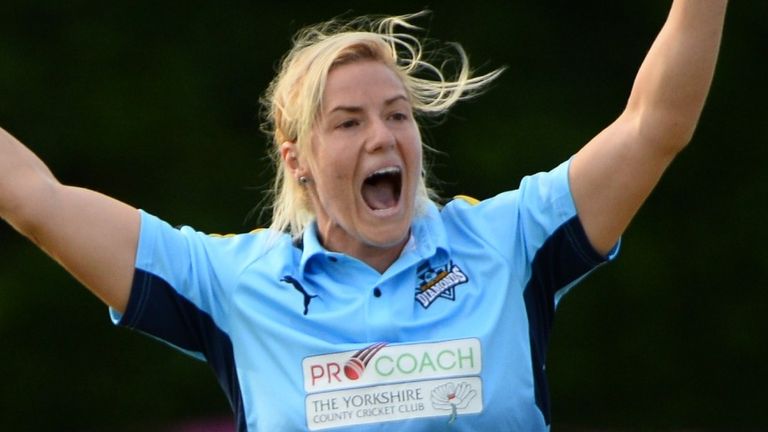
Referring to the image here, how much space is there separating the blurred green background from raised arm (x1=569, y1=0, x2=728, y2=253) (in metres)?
3.83

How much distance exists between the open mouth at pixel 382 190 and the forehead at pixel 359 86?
170mm

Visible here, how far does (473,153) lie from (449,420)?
13.4 ft

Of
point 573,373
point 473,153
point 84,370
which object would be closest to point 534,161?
point 473,153

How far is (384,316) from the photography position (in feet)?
11.9

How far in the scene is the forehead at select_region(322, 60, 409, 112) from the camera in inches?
148

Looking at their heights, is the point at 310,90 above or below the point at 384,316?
above

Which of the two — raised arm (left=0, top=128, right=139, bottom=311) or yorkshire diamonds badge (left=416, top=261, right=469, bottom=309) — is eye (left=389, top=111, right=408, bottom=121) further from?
raised arm (left=0, top=128, right=139, bottom=311)

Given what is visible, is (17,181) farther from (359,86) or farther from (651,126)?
(651,126)

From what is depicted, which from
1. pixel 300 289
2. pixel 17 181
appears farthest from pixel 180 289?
→ pixel 17 181

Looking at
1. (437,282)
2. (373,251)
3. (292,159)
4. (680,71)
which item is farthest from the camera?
(292,159)

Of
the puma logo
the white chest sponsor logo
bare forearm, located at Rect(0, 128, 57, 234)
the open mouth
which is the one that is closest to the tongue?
the open mouth

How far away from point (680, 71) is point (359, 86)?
684mm

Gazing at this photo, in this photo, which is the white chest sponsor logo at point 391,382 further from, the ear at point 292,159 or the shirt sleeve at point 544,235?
the ear at point 292,159

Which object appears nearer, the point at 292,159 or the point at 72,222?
the point at 72,222
